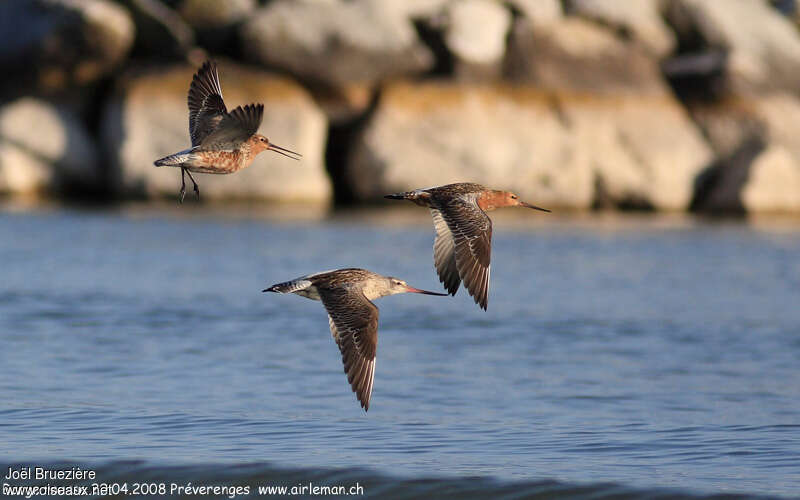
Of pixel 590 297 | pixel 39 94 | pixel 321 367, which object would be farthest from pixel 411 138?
pixel 321 367

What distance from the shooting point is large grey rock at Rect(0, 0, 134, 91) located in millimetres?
25625

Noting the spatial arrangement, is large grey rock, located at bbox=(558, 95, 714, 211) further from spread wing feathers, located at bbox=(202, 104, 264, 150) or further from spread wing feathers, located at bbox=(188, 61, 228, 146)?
spread wing feathers, located at bbox=(202, 104, 264, 150)

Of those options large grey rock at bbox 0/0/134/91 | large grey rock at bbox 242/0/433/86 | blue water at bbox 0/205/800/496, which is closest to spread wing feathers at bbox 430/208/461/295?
blue water at bbox 0/205/800/496

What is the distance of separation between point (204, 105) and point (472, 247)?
204 centimetres

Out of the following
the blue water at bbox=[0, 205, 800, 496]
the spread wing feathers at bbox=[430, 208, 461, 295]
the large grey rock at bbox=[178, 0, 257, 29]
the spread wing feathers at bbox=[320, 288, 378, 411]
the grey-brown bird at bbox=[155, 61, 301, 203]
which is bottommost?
the blue water at bbox=[0, 205, 800, 496]

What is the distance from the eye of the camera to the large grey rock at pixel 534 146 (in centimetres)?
2603

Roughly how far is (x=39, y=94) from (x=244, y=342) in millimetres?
14233

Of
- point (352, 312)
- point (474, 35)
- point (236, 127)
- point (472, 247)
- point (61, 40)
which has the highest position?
point (474, 35)

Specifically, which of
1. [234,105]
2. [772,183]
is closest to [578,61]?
[772,183]

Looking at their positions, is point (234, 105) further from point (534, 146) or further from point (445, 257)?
point (445, 257)

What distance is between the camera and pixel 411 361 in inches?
514

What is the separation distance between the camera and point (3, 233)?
71.0ft

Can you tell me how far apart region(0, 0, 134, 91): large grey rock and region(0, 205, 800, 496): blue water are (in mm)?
4184

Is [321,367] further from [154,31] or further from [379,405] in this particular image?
[154,31]
